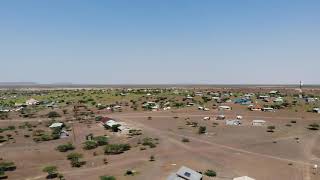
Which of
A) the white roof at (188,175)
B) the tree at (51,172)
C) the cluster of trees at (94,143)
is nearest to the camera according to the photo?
the white roof at (188,175)

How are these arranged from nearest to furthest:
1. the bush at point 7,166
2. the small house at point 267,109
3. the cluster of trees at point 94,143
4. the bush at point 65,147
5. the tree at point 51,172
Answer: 1. the tree at point 51,172
2. the bush at point 7,166
3. the bush at point 65,147
4. the cluster of trees at point 94,143
5. the small house at point 267,109

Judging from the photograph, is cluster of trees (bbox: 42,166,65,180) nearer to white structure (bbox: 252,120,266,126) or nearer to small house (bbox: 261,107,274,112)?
white structure (bbox: 252,120,266,126)

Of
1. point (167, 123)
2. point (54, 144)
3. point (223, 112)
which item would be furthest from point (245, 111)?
point (54, 144)

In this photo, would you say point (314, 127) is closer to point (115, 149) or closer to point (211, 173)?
point (211, 173)

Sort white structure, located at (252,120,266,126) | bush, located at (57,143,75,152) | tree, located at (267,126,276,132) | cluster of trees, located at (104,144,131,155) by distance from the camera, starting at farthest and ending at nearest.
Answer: white structure, located at (252,120,266,126) < tree, located at (267,126,276,132) < bush, located at (57,143,75,152) < cluster of trees, located at (104,144,131,155)

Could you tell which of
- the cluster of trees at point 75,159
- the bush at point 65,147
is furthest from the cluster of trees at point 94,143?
the cluster of trees at point 75,159

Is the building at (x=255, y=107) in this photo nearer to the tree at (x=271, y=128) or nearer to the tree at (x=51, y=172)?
the tree at (x=271, y=128)

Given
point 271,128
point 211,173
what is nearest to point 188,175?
point 211,173

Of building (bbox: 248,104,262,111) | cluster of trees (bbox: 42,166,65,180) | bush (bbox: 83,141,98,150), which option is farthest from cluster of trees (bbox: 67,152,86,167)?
building (bbox: 248,104,262,111)

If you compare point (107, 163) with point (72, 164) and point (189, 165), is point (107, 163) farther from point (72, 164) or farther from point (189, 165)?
point (189, 165)
